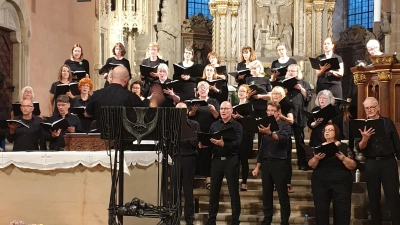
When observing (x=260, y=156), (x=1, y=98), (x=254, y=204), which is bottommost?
(x=254, y=204)

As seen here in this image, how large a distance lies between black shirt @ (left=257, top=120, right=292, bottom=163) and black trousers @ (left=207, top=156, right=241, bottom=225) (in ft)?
1.06

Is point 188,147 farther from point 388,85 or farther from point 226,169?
point 388,85

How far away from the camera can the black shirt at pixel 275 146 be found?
25.3ft

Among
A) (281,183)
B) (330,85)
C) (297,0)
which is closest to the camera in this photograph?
(281,183)

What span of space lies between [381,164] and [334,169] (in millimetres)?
490

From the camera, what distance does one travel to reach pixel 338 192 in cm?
709

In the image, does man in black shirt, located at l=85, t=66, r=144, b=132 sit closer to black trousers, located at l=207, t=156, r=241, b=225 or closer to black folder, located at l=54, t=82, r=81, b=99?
black trousers, located at l=207, t=156, r=241, b=225

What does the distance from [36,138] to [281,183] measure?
2.73m

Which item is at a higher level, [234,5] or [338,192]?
[234,5]

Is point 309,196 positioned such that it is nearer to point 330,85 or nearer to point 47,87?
point 330,85

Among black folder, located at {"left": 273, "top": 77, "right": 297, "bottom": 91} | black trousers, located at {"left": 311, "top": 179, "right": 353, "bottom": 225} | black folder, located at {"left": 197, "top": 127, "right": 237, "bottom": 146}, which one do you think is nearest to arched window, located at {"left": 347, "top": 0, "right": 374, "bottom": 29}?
black folder, located at {"left": 273, "top": 77, "right": 297, "bottom": 91}

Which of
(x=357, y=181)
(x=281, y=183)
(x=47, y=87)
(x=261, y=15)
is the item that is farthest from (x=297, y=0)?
(x=281, y=183)

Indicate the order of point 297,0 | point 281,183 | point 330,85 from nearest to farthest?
1. point 281,183
2. point 330,85
3. point 297,0

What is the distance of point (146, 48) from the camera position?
14.6 metres
